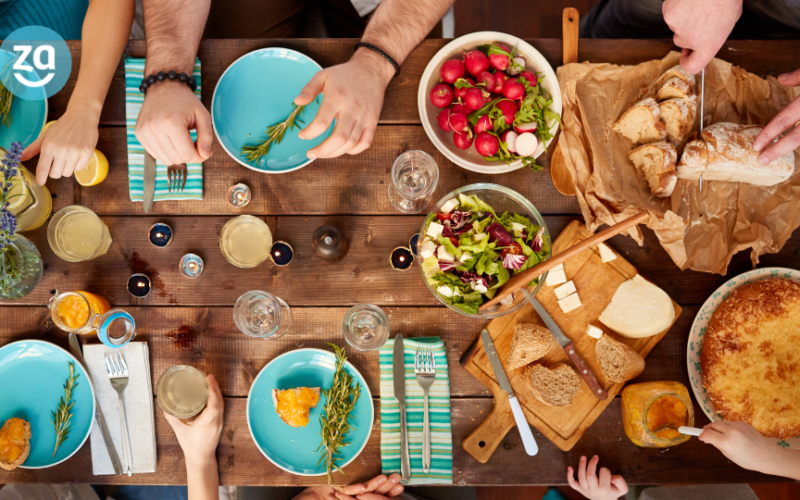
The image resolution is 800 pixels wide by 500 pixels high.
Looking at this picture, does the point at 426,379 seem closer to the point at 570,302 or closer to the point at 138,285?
the point at 570,302

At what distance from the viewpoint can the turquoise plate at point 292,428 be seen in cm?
138

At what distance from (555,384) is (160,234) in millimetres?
1316

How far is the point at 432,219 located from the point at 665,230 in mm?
709

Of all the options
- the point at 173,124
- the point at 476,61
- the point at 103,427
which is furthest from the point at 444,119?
the point at 103,427

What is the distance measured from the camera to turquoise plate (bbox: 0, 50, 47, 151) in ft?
4.55

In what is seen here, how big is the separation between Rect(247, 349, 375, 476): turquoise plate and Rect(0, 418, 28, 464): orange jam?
0.67 metres

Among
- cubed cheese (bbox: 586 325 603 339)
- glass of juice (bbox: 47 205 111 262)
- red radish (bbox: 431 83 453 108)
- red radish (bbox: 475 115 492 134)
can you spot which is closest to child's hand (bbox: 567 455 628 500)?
cubed cheese (bbox: 586 325 603 339)

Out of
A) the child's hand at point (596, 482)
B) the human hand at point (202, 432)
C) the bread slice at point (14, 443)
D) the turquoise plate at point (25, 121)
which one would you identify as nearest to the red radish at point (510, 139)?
the child's hand at point (596, 482)

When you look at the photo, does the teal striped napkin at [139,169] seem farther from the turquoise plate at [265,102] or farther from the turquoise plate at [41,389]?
the turquoise plate at [41,389]

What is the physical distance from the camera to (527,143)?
4.29 feet

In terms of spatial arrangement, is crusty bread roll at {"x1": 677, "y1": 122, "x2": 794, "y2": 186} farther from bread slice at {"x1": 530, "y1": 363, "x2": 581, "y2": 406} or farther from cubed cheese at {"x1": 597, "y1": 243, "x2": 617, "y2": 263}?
bread slice at {"x1": 530, "y1": 363, "x2": 581, "y2": 406}

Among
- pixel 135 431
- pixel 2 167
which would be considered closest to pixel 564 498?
pixel 135 431

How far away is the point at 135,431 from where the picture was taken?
1.39 m

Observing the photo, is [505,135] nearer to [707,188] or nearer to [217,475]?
[707,188]
